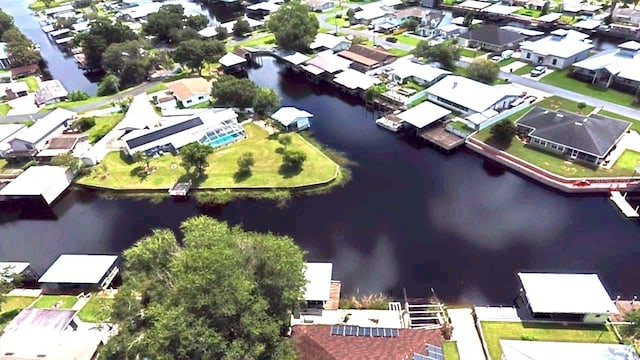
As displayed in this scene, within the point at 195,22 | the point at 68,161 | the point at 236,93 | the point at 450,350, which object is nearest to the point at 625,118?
the point at 450,350

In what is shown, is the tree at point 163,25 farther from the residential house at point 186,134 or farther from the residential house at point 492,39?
the residential house at point 492,39

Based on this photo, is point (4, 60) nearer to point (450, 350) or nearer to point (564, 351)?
point (450, 350)

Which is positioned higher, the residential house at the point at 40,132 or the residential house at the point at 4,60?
the residential house at the point at 4,60

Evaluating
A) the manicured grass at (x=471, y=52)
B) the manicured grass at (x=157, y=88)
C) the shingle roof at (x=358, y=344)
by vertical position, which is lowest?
the manicured grass at (x=157, y=88)

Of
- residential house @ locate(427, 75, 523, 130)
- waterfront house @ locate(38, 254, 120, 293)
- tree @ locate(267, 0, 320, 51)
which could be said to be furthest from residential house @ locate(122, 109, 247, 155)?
residential house @ locate(427, 75, 523, 130)

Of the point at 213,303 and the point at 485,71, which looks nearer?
the point at 213,303

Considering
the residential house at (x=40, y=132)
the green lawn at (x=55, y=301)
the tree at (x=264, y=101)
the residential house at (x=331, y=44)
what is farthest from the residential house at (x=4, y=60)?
the green lawn at (x=55, y=301)
